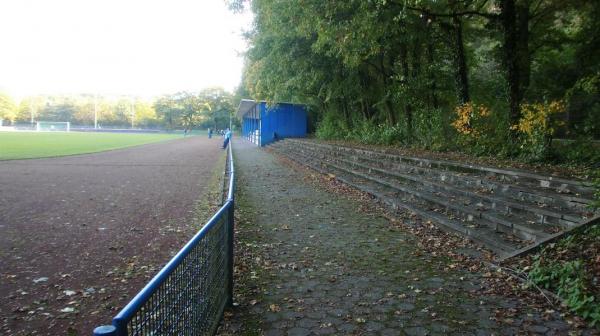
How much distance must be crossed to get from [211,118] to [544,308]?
8615 cm

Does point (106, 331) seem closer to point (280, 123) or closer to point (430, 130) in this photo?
point (430, 130)

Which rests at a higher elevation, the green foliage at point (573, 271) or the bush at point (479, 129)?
the bush at point (479, 129)

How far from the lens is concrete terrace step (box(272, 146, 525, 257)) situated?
5670mm

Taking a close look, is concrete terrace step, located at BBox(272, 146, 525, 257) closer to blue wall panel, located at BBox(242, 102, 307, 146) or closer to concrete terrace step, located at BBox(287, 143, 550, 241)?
concrete terrace step, located at BBox(287, 143, 550, 241)

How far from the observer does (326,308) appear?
4309 mm

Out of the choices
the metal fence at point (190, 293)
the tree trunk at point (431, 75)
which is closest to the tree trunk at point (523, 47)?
the tree trunk at point (431, 75)

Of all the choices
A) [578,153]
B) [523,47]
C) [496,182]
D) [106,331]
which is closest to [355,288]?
[106,331]

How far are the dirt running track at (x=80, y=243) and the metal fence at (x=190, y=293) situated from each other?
4.16ft

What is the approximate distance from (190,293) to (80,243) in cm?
468

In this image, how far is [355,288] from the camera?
4.84 meters

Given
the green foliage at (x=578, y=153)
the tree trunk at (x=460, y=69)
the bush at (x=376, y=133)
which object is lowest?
the green foliage at (x=578, y=153)

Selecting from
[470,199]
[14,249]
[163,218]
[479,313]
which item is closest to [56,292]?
[14,249]

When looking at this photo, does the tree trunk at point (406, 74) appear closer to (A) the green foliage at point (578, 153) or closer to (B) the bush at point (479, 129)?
(B) the bush at point (479, 129)

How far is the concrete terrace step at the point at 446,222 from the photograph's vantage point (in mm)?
5670
